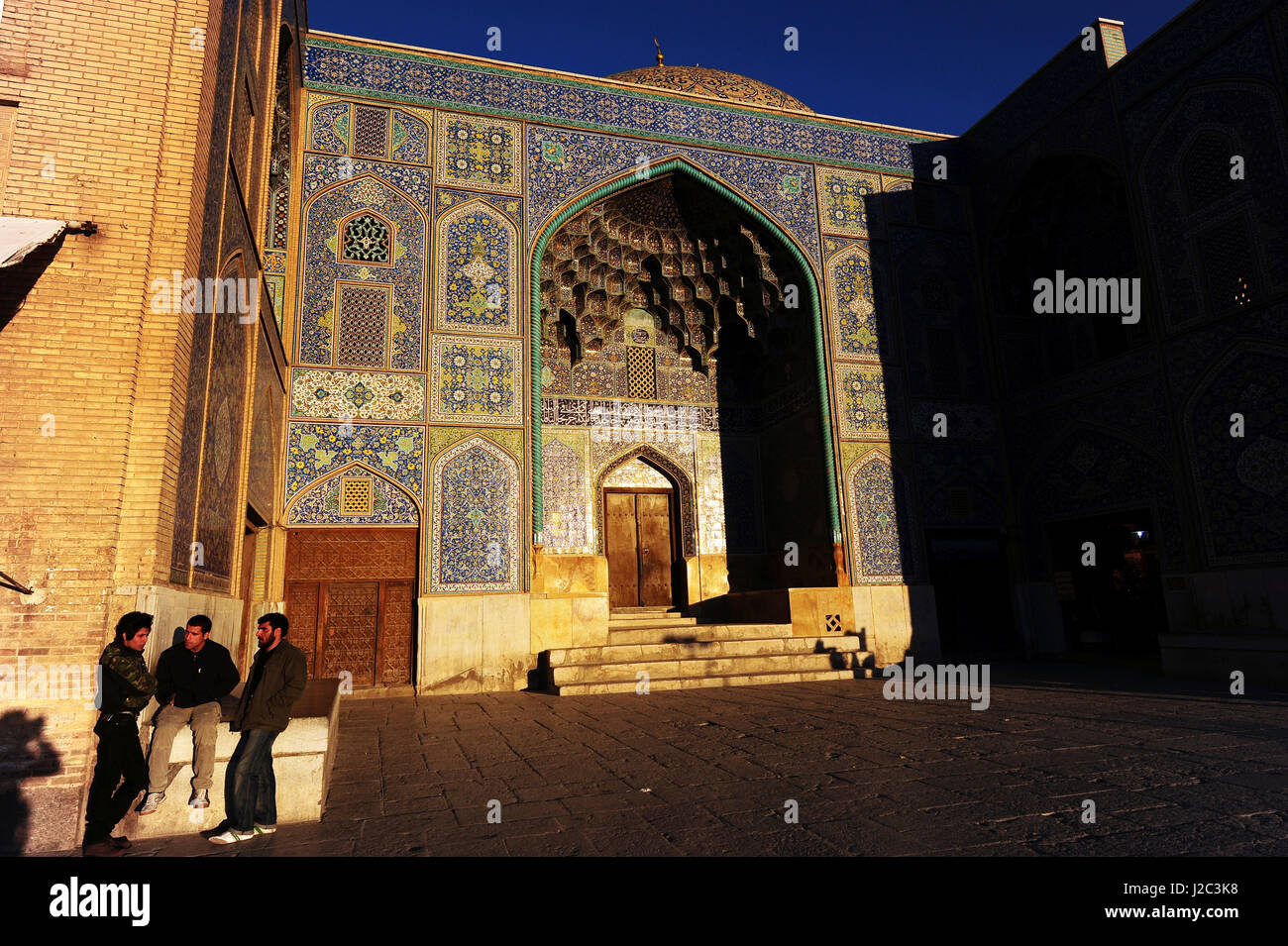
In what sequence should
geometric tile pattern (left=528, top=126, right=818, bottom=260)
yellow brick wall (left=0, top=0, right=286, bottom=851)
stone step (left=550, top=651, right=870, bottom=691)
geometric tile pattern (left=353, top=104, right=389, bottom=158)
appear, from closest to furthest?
yellow brick wall (left=0, top=0, right=286, bottom=851) < stone step (left=550, top=651, right=870, bottom=691) < geometric tile pattern (left=353, top=104, right=389, bottom=158) < geometric tile pattern (left=528, top=126, right=818, bottom=260)

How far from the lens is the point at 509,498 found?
368 inches

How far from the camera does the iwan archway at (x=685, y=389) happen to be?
11352 millimetres

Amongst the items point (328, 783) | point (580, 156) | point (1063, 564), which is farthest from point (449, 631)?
point (1063, 564)

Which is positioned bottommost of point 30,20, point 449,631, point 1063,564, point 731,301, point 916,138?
point 449,631

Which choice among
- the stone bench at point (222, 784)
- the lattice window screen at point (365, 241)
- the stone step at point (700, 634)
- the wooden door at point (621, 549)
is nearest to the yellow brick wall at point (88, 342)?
the stone bench at point (222, 784)

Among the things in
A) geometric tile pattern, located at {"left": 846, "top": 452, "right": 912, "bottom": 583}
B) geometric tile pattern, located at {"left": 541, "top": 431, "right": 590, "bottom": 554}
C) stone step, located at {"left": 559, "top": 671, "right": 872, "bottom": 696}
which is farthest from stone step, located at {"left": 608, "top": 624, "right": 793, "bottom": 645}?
geometric tile pattern, located at {"left": 541, "top": 431, "right": 590, "bottom": 554}

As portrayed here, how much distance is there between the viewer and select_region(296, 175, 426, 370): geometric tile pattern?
9.19m

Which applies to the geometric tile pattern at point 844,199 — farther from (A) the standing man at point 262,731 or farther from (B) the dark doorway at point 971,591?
(A) the standing man at point 262,731

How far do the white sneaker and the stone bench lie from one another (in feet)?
0.56

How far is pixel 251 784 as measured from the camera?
10.7 feet

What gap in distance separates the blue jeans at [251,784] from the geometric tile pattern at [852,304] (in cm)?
950

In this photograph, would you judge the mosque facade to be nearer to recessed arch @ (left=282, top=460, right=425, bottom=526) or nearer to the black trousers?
recessed arch @ (left=282, top=460, right=425, bottom=526)

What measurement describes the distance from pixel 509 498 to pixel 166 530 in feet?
17.7
